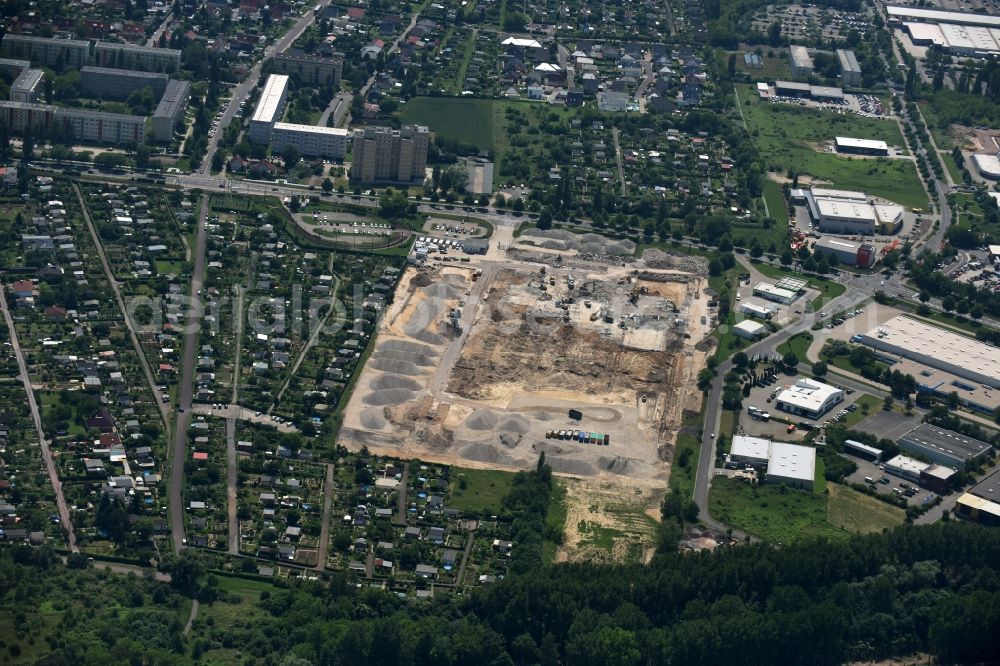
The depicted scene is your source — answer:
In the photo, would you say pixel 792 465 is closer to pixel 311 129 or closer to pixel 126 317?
pixel 126 317

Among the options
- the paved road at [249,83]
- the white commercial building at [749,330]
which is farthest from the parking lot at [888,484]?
the paved road at [249,83]

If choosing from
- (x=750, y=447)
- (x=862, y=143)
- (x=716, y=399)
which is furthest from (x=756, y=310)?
(x=862, y=143)

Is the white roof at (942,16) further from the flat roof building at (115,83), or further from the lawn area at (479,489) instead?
the lawn area at (479,489)

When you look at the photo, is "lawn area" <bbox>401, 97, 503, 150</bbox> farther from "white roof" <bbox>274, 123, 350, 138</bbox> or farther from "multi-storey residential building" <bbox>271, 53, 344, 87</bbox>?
"white roof" <bbox>274, 123, 350, 138</bbox>

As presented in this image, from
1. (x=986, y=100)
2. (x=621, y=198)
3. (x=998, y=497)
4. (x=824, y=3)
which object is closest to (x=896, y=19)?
(x=824, y=3)

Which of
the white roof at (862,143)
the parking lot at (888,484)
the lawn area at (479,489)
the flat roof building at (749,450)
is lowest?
the lawn area at (479,489)

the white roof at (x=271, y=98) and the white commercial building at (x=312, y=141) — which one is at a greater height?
the white roof at (x=271, y=98)

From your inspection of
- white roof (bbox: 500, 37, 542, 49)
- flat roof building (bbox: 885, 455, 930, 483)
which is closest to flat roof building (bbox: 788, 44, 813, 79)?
white roof (bbox: 500, 37, 542, 49)
